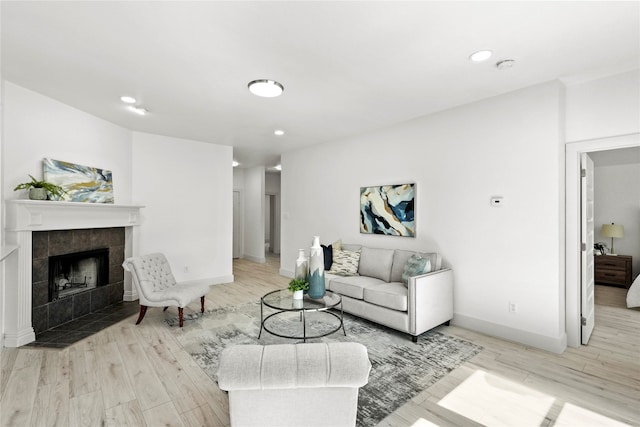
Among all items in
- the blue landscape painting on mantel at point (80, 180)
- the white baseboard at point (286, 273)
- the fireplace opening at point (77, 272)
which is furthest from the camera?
the white baseboard at point (286, 273)

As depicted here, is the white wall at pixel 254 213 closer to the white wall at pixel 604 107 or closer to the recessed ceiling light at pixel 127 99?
the recessed ceiling light at pixel 127 99

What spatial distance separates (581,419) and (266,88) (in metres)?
3.56

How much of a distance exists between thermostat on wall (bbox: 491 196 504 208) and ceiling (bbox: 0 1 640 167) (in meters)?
1.13

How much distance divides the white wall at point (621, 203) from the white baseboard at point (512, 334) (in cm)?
422

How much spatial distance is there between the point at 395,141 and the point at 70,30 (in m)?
3.64

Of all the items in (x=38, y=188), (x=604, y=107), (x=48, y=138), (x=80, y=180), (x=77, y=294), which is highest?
(x=604, y=107)

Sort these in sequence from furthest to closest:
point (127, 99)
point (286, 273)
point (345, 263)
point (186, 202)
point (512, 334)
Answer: point (286, 273), point (186, 202), point (345, 263), point (127, 99), point (512, 334)

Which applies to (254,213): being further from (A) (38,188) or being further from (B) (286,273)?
(A) (38,188)

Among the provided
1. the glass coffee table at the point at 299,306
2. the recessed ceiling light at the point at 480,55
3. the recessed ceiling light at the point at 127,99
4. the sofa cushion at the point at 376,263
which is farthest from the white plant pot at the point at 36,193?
the recessed ceiling light at the point at 480,55

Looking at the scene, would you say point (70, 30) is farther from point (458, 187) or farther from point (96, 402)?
point (458, 187)

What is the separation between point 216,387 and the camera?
235 centimetres

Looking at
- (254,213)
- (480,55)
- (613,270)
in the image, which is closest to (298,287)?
(480,55)

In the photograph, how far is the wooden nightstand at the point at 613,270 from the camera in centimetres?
524

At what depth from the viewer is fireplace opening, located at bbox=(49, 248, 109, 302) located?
3.58 m
